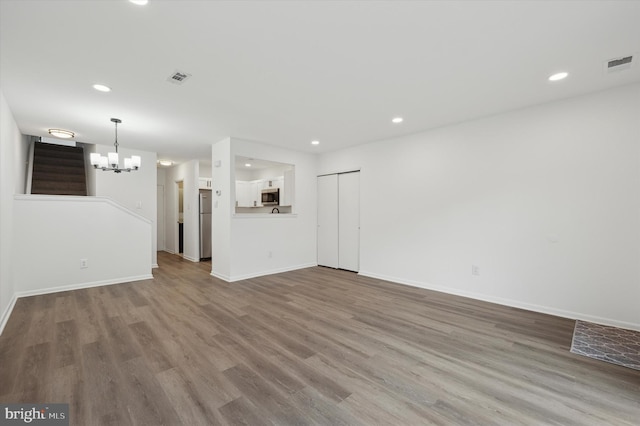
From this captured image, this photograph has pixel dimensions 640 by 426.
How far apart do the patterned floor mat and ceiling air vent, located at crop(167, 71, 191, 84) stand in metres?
4.72

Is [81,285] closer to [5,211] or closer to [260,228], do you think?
[5,211]

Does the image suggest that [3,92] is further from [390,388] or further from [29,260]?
[390,388]

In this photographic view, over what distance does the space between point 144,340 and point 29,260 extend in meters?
3.21

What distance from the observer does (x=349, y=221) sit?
5.98 metres

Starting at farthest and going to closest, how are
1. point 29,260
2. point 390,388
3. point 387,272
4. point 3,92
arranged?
point 387,272 → point 29,260 → point 3,92 → point 390,388

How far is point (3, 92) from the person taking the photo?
10.2 feet

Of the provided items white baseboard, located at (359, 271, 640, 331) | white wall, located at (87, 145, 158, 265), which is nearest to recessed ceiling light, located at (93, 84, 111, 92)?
white wall, located at (87, 145, 158, 265)

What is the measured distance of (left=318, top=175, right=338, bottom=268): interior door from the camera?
625 cm

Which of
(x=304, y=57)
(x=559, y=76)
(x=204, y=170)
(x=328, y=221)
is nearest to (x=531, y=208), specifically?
(x=559, y=76)

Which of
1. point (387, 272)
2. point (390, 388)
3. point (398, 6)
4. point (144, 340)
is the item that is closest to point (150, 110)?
point (144, 340)

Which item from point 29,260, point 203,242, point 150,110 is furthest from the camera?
point 203,242

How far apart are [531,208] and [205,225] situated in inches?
277

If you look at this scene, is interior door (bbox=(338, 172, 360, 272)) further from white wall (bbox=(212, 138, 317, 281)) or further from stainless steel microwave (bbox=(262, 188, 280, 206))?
stainless steel microwave (bbox=(262, 188, 280, 206))

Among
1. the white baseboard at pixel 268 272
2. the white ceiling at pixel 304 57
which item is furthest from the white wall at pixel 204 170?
the white baseboard at pixel 268 272
